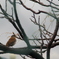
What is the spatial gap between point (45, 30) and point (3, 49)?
115 cm

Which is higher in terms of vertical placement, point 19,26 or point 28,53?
point 19,26

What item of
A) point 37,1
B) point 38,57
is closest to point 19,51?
point 38,57

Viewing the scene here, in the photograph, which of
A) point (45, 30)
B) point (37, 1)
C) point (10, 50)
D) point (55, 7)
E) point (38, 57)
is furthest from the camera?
point (45, 30)

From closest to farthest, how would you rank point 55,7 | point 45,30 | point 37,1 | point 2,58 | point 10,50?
point 2,58, point 10,50, point 55,7, point 37,1, point 45,30

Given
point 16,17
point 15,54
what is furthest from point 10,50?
point 16,17

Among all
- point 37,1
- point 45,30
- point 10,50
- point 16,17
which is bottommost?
point 45,30

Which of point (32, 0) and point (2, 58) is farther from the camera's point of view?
point (32, 0)

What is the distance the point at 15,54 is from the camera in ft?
2.75

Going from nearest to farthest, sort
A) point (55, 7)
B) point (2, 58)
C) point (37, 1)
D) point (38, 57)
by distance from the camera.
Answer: point (2, 58), point (38, 57), point (55, 7), point (37, 1)

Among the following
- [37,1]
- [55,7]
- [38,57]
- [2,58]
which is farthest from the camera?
[37,1]

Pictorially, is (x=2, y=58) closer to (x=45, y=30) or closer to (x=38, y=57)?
(x=38, y=57)

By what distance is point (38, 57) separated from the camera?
0.94 meters

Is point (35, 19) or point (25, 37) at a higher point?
point (25, 37)

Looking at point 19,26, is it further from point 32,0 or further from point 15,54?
point 32,0
